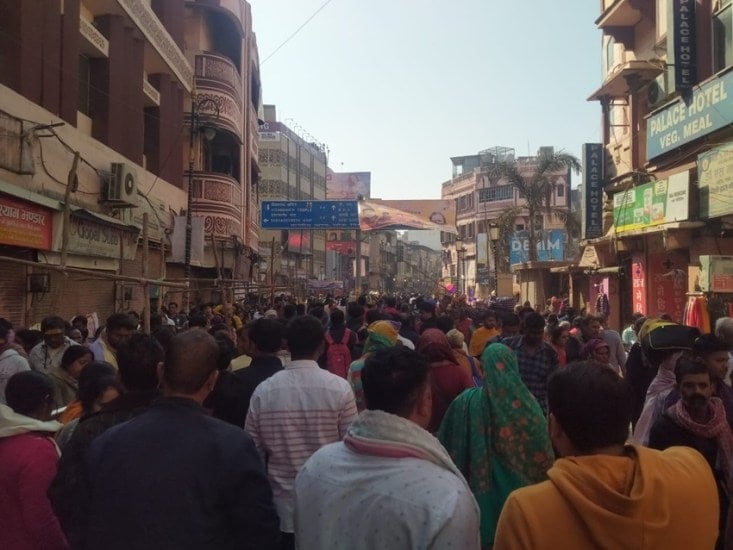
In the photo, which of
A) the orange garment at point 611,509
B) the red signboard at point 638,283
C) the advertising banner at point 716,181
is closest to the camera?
the orange garment at point 611,509

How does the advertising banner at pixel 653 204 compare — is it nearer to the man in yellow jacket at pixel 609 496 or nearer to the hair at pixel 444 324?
the hair at pixel 444 324

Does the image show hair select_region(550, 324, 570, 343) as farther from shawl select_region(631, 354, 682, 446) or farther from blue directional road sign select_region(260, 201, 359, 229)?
blue directional road sign select_region(260, 201, 359, 229)

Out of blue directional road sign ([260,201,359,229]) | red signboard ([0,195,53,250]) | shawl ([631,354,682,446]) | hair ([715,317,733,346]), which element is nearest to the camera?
shawl ([631,354,682,446])

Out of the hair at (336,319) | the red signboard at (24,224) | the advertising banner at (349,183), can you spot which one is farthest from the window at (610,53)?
the advertising banner at (349,183)

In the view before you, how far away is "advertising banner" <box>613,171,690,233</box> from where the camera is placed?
16.1 meters

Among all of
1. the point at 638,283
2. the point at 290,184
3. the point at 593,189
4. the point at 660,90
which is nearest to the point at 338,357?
the point at 660,90

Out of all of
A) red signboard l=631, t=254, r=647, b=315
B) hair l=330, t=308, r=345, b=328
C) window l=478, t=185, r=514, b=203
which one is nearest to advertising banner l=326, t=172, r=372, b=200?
window l=478, t=185, r=514, b=203

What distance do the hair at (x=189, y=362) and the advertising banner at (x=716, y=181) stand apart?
13456 millimetres

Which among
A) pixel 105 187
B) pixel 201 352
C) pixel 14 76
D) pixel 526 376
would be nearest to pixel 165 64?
pixel 105 187

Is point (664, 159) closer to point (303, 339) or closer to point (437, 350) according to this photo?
point (437, 350)

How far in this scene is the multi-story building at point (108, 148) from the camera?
36.8 ft

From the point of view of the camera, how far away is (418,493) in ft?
6.87

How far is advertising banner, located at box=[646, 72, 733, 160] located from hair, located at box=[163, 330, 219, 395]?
14069 millimetres

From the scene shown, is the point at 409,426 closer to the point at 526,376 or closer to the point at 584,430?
the point at 584,430
